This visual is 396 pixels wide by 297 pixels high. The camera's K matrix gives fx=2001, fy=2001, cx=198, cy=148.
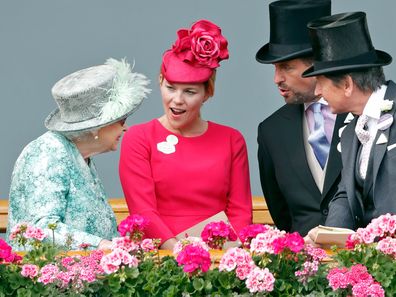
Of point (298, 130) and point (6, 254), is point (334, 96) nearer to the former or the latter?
point (298, 130)

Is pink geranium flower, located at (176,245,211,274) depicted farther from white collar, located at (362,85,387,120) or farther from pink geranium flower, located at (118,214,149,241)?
white collar, located at (362,85,387,120)

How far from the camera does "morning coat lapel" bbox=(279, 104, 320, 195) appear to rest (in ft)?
24.9

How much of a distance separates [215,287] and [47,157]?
3.42ft

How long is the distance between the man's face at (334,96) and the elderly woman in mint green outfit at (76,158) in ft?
2.31

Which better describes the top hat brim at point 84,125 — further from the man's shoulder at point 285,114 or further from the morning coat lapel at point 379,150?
the morning coat lapel at point 379,150

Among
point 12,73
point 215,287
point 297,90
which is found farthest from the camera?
point 12,73

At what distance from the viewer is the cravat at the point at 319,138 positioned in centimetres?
759

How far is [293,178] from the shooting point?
7609mm

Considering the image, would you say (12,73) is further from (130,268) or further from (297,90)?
(130,268)

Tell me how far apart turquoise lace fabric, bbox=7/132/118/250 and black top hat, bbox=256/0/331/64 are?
0.87 metres

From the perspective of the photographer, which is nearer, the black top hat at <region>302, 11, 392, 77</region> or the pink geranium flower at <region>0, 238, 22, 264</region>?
the pink geranium flower at <region>0, 238, 22, 264</region>

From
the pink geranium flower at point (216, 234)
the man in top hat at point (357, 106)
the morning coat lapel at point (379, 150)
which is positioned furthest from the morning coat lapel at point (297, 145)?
the pink geranium flower at point (216, 234)

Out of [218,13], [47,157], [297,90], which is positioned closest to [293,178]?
[297,90]

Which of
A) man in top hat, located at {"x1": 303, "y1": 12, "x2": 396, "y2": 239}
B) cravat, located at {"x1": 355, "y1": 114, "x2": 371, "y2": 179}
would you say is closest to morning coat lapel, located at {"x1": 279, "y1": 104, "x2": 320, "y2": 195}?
man in top hat, located at {"x1": 303, "y1": 12, "x2": 396, "y2": 239}
